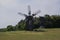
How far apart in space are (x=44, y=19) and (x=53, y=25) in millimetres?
4486

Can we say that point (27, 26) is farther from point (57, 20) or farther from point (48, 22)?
point (57, 20)

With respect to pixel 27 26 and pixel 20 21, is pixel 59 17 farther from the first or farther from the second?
pixel 27 26

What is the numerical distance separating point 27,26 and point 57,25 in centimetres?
1702

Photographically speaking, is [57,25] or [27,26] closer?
[27,26]

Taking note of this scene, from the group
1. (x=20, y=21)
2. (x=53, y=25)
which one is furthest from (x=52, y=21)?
(x=20, y=21)

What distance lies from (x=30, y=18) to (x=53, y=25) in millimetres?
15488

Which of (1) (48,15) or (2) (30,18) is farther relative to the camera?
(1) (48,15)

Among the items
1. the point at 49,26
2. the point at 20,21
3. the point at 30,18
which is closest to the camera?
the point at 30,18

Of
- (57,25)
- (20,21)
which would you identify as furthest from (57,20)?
(20,21)

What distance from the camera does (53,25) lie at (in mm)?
80875

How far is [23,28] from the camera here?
234 ft

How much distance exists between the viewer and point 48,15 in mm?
83625

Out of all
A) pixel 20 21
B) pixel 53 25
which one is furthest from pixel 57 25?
pixel 20 21

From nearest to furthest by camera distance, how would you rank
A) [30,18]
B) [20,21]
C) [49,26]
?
1. [30,18]
2. [49,26]
3. [20,21]
